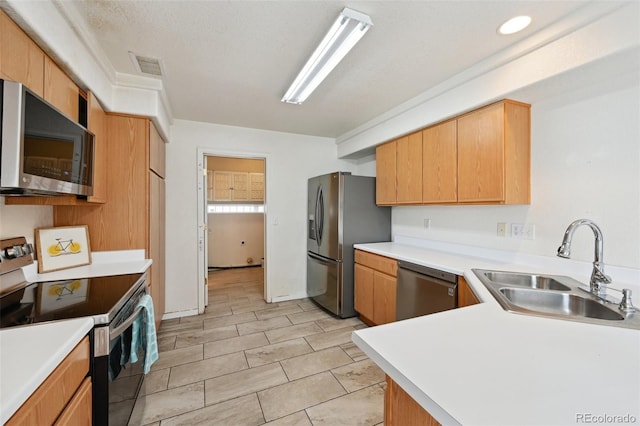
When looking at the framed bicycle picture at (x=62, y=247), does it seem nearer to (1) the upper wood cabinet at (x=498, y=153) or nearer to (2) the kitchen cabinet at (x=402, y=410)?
(2) the kitchen cabinet at (x=402, y=410)

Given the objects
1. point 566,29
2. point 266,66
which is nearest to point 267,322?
point 266,66

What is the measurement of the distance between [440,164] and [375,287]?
1.38 metres

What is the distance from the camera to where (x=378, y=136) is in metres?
3.15

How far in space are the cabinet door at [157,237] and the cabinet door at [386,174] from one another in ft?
7.90

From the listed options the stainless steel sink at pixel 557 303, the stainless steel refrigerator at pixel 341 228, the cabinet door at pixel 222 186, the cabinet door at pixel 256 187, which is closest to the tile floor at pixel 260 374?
the stainless steel refrigerator at pixel 341 228

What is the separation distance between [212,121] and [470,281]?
10.7ft

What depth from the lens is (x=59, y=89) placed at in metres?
1.49

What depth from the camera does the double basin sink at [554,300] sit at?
1.07m

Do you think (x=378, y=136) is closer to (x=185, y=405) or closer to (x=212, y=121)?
(x=212, y=121)

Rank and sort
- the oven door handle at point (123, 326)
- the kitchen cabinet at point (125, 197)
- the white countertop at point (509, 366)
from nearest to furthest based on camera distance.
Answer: the white countertop at point (509, 366) < the oven door handle at point (123, 326) < the kitchen cabinet at point (125, 197)

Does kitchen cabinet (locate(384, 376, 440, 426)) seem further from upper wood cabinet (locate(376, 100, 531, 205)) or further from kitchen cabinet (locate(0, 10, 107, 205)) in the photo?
kitchen cabinet (locate(0, 10, 107, 205))

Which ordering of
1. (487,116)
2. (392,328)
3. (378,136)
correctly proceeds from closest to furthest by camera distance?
(392,328), (487,116), (378,136)

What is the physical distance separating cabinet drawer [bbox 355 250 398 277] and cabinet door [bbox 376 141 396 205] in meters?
0.66

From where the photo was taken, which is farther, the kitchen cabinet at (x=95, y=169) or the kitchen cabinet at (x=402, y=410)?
the kitchen cabinet at (x=95, y=169)
